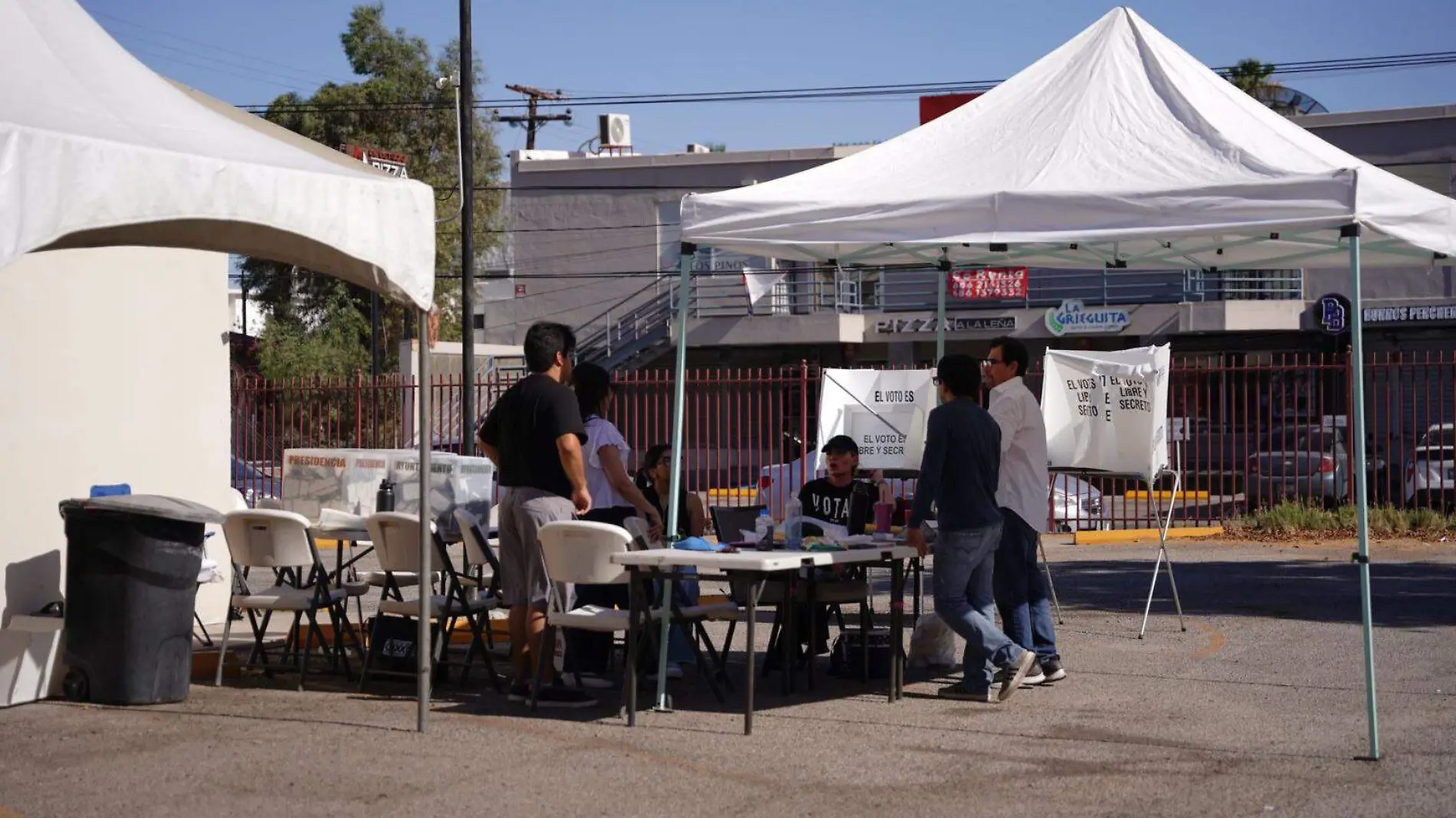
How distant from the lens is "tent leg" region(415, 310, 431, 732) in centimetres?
744

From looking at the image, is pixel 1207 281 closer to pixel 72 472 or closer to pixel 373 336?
pixel 373 336

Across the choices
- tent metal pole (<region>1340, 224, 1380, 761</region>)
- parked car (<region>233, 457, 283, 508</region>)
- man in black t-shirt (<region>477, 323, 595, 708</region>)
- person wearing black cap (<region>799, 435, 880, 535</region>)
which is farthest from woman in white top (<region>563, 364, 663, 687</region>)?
parked car (<region>233, 457, 283, 508</region>)

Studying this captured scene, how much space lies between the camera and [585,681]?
28.8 ft

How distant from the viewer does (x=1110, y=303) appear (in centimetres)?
3562

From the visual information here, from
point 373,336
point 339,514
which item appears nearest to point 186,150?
point 339,514

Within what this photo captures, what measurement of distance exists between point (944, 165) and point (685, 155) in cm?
3246

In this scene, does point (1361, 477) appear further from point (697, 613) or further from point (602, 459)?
point (602, 459)

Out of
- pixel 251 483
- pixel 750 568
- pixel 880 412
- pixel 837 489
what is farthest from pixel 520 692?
pixel 251 483

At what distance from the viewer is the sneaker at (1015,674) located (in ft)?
27.3

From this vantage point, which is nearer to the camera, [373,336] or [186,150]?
[186,150]

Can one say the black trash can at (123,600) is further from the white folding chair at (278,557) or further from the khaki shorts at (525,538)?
the khaki shorts at (525,538)

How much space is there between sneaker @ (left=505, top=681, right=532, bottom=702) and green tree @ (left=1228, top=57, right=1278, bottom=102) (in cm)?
4162

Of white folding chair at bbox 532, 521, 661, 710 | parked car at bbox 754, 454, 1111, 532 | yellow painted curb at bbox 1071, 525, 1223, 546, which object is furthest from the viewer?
yellow painted curb at bbox 1071, 525, 1223, 546

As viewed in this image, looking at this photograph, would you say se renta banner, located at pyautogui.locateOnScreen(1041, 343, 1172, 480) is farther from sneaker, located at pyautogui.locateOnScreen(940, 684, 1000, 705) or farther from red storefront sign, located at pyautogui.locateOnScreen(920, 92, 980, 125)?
red storefront sign, located at pyautogui.locateOnScreen(920, 92, 980, 125)
